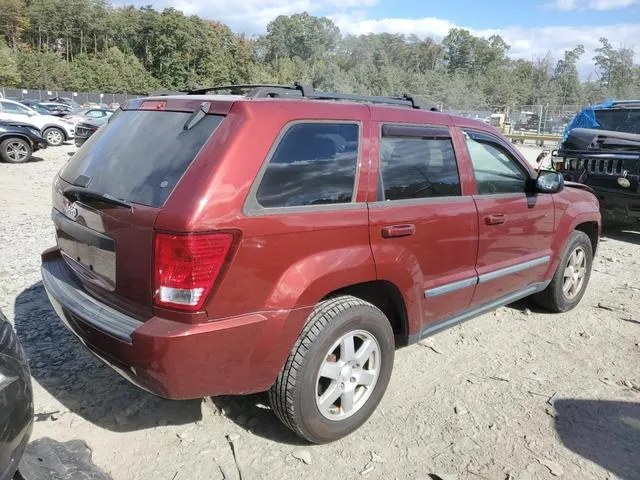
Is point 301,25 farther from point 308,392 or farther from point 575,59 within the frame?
point 308,392

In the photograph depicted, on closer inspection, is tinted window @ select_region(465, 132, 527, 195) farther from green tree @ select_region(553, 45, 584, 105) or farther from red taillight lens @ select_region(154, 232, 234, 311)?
green tree @ select_region(553, 45, 584, 105)

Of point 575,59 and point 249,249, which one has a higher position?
point 575,59

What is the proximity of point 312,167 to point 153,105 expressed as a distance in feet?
3.18

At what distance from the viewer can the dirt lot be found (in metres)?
2.69

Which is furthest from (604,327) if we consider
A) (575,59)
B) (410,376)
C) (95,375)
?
(575,59)

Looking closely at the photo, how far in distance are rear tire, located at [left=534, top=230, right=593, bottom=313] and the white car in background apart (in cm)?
1830

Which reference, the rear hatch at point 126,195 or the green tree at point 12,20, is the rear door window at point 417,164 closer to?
the rear hatch at point 126,195

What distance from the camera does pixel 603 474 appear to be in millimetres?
2686

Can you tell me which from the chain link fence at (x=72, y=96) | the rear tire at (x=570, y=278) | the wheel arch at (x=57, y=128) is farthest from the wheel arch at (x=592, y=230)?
the chain link fence at (x=72, y=96)

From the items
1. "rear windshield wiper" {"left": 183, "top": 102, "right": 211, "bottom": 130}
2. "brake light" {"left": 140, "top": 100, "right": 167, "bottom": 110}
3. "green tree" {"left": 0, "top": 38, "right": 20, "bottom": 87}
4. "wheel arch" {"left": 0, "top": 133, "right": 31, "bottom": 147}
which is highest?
"green tree" {"left": 0, "top": 38, "right": 20, "bottom": 87}

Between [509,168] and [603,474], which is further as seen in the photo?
[509,168]

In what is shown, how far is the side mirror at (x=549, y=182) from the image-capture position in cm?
401

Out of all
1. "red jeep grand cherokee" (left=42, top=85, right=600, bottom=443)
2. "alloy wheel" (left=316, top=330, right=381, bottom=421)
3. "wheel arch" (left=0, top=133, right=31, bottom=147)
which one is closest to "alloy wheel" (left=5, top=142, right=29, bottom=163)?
"wheel arch" (left=0, top=133, right=31, bottom=147)

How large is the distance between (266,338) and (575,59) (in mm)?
95771
